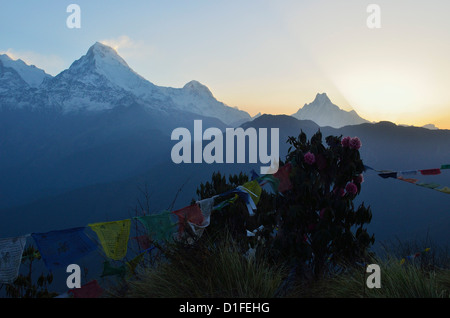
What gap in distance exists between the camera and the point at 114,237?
5660 mm

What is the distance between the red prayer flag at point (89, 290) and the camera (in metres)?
5.16

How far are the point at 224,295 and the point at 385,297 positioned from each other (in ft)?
5.85

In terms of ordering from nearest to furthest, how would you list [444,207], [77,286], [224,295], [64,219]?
[224,295] → [77,286] → [444,207] → [64,219]

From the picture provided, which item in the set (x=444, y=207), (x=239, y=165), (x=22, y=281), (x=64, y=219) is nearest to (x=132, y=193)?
(x=64, y=219)

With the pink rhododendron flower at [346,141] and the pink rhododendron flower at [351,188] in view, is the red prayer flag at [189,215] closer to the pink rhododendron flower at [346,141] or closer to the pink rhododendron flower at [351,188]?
the pink rhododendron flower at [351,188]

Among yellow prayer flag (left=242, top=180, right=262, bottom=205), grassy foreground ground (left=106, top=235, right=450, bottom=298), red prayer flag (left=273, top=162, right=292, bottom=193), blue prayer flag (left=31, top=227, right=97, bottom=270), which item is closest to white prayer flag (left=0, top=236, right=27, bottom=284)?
blue prayer flag (left=31, top=227, right=97, bottom=270)

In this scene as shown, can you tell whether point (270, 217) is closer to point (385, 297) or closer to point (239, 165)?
point (385, 297)

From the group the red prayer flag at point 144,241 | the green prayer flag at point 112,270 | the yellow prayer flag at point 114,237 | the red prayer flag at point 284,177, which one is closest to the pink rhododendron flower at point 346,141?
the red prayer flag at point 284,177

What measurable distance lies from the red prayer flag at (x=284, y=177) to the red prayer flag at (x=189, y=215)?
1519 mm

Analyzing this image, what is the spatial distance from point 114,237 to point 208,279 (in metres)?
1.95

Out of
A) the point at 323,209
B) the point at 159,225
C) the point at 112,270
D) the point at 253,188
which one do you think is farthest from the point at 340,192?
the point at 112,270

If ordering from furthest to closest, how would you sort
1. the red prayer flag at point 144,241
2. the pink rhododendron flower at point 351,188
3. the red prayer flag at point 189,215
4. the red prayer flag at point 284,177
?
the red prayer flag at point 284,177 < the pink rhododendron flower at point 351,188 < the red prayer flag at point 189,215 < the red prayer flag at point 144,241

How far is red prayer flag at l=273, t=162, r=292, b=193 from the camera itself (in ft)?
22.5

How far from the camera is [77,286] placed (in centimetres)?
518
